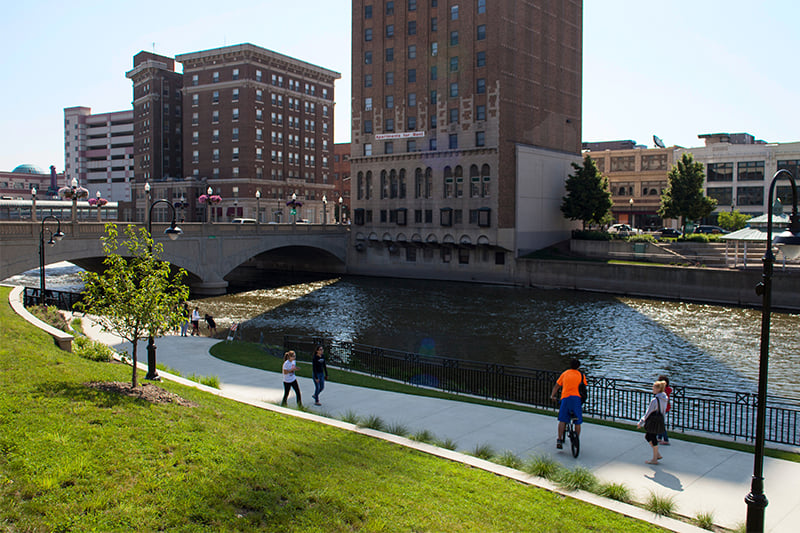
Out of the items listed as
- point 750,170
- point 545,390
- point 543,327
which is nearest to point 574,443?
point 545,390

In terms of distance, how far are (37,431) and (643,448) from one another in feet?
40.9

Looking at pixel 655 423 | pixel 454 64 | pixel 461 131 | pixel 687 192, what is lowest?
pixel 655 423

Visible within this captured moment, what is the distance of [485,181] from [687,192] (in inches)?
913

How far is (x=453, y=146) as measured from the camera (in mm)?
72750

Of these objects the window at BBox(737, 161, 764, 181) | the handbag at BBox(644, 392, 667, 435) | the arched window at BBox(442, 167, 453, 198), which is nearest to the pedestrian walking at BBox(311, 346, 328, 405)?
the handbag at BBox(644, 392, 667, 435)

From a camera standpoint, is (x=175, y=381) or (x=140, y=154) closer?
(x=175, y=381)

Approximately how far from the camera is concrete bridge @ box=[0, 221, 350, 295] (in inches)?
1624

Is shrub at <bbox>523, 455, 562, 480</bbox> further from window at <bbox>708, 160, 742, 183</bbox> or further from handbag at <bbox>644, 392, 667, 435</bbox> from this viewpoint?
window at <bbox>708, 160, 742, 183</bbox>

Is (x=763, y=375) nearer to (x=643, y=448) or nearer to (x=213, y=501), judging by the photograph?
(x=643, y=448)

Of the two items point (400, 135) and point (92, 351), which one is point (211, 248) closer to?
point (400, 135)

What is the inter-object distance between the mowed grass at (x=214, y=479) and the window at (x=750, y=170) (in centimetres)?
9499

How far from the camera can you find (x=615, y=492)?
11156mm

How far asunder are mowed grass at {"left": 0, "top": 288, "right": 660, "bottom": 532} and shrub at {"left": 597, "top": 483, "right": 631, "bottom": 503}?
89 centimetres

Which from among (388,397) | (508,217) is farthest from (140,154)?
(388,397)
